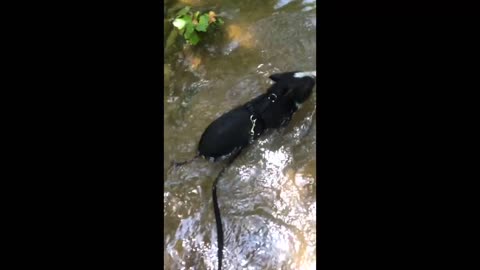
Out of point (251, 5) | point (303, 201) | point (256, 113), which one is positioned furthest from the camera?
point (251, 5)

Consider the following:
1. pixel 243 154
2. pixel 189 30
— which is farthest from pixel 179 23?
pixel 243 154

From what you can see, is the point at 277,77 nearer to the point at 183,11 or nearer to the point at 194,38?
the point at 194,38

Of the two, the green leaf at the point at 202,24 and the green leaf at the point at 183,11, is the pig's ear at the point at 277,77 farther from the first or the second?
the green leaf at the point at 183,11

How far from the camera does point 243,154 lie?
315 cm

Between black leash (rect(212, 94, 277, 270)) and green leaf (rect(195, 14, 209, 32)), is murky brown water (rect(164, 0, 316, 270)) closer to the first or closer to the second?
black leash (rect(212, 94, 277, 270))

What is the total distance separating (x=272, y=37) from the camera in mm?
3561

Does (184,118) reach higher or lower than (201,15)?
lower

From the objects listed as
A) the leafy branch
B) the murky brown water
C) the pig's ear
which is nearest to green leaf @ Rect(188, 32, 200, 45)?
the leafy branch

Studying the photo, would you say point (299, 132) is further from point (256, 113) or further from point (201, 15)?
point (201, 15)

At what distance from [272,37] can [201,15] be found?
609 millimetres

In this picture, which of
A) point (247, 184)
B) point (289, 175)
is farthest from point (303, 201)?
point (247, 184)

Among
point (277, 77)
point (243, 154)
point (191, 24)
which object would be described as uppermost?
point (191, 24)

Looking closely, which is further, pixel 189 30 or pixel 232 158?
pixel 189 30

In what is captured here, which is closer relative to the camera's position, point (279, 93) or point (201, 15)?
point (279, 93)
